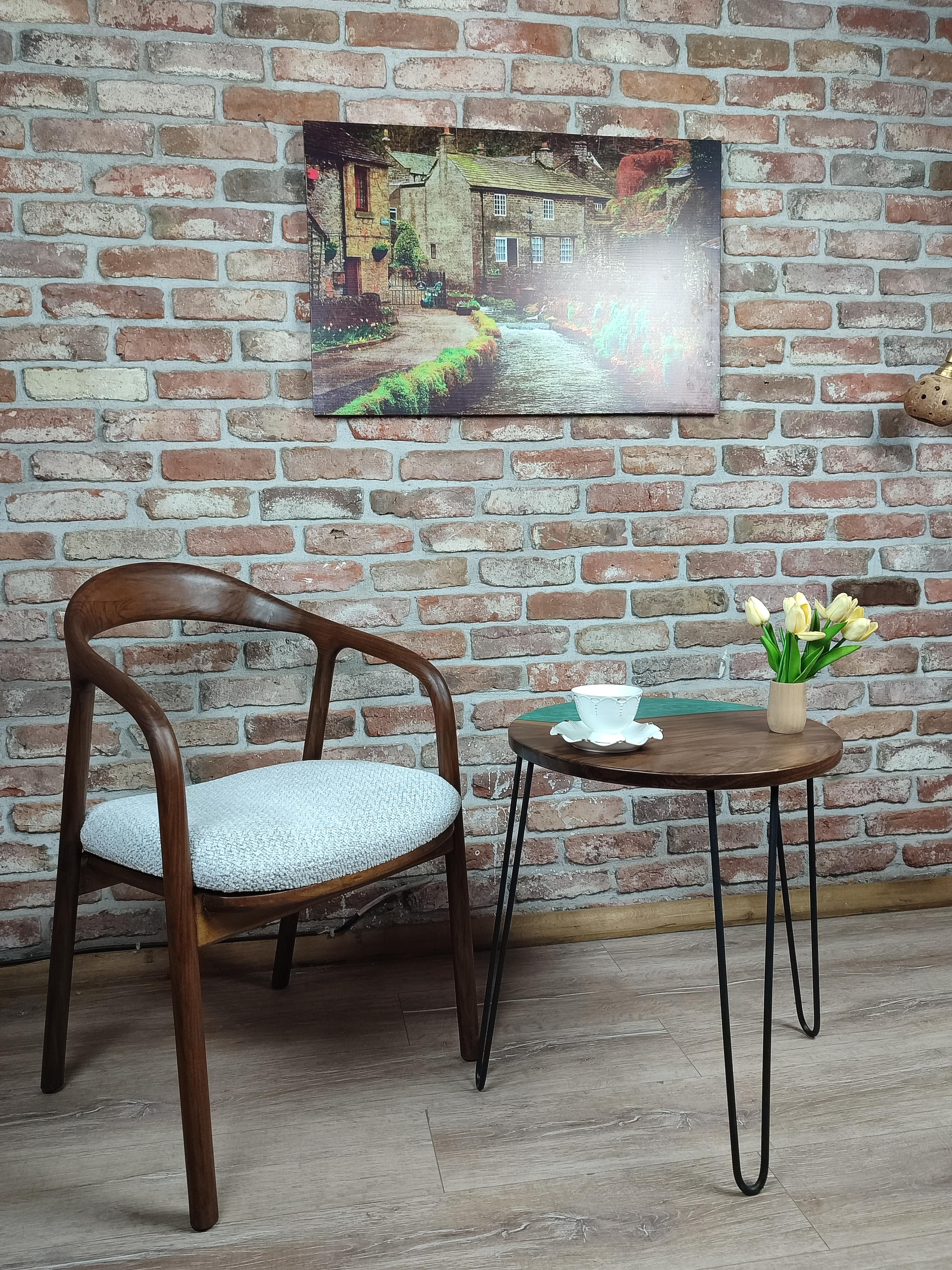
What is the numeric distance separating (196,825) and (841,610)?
0.99 m

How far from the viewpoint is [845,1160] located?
1.38 meters

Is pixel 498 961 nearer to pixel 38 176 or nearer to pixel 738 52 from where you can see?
pixel 38 176

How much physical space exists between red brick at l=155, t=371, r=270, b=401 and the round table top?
2.84 ft

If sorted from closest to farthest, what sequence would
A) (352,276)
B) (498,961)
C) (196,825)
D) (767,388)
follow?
(196,825) < (498,961) < (352,276) < (767,388)

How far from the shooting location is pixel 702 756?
135 centimetres

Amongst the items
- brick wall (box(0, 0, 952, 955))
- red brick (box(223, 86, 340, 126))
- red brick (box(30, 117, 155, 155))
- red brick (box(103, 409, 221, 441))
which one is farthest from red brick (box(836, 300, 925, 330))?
red brick (box(30, 117, 155, 155))

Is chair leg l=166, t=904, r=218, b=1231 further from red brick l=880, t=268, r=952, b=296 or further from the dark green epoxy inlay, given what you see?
red brick l=880, t=268, r=952, b=296

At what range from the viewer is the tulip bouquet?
1.46 metres

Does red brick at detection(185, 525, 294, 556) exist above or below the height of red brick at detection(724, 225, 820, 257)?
below

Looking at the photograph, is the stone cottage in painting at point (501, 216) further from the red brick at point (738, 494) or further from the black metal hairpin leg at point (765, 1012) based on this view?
the black metal hairpin leg at point (765, 1012)

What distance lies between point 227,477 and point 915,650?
1.57m

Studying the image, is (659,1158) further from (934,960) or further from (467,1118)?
(934,960)

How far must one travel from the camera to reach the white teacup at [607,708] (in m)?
1.37

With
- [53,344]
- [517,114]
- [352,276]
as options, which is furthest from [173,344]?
[517,114]
